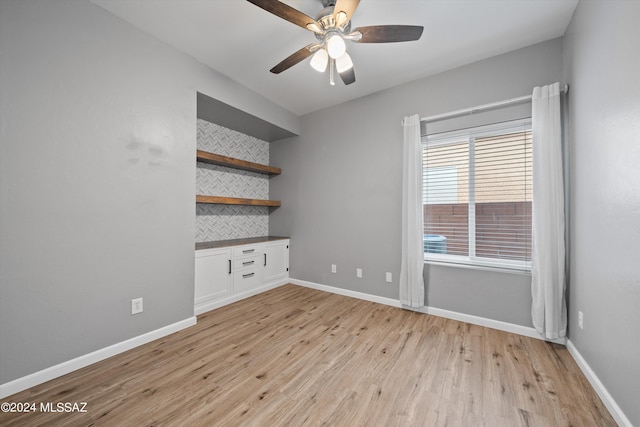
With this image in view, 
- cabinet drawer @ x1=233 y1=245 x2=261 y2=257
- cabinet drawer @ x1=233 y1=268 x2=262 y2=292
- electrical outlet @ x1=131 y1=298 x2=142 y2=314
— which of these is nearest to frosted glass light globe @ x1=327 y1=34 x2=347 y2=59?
cabinet drawer @ x1=233 y1=245 x2=261 y2=257

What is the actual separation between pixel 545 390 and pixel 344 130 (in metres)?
3.26

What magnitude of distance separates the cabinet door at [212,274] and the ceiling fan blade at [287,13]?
92.8 inches

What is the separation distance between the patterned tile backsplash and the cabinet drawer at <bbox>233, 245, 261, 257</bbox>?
1.87 feet

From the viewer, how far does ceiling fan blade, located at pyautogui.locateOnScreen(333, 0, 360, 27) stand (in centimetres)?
154

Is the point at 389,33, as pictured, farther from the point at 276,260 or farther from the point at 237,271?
the point at 276,260

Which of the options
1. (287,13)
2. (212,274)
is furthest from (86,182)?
(287,13)

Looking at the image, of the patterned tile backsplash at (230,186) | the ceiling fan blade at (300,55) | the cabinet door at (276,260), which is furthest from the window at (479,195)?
the patterned tile backsplash at (230,186)

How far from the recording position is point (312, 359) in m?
1.96

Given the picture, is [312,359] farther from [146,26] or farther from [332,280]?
[146,26]

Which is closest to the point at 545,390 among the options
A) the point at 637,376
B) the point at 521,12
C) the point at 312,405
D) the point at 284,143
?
the point at 637,376

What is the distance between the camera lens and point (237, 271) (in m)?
3.23

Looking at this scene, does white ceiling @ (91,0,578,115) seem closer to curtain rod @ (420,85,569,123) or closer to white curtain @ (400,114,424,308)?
curtain rod @ (420,85,569,123)

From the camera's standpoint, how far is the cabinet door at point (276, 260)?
3691 mm

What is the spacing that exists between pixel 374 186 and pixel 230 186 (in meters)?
2.17
